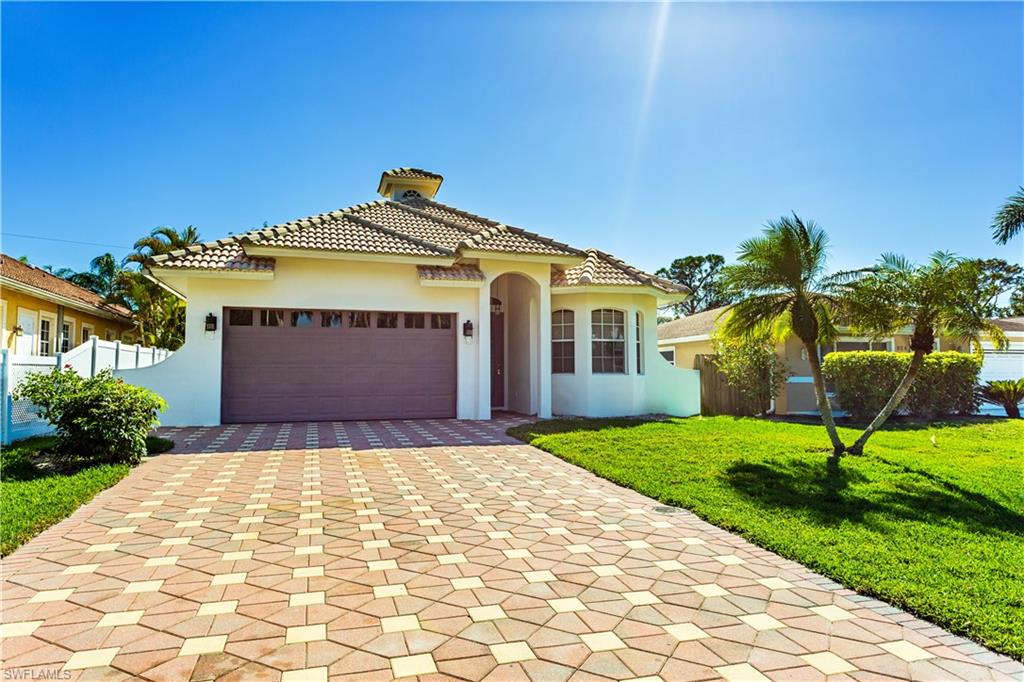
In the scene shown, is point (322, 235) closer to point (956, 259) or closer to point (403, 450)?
point (403, 450)

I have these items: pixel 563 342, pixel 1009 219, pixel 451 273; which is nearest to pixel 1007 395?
pixel 1009 219

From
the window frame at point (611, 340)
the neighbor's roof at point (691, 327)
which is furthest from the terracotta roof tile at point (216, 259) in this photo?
the neighbor's roof at point (691, 327)

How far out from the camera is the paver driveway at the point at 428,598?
9.37ft

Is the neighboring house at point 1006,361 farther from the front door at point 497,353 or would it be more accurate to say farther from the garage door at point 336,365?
the garage door at point 336,365

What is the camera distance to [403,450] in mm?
9414

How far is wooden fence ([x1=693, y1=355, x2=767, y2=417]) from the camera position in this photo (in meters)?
17.0

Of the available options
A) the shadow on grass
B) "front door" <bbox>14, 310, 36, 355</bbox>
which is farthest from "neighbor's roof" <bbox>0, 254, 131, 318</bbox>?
the shadow on grass

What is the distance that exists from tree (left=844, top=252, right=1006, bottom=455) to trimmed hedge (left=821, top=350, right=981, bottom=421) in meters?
6.62

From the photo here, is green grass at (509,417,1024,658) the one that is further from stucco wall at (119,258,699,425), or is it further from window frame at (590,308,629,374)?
window frame at (590,308,629,374)

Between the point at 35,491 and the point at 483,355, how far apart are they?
914 centimetres

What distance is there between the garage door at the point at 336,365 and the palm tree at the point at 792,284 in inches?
284

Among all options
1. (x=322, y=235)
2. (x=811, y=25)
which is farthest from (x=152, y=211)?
(x=811, y=25)

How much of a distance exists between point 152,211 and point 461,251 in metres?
18.8

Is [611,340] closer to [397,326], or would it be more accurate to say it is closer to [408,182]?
[397,326]
